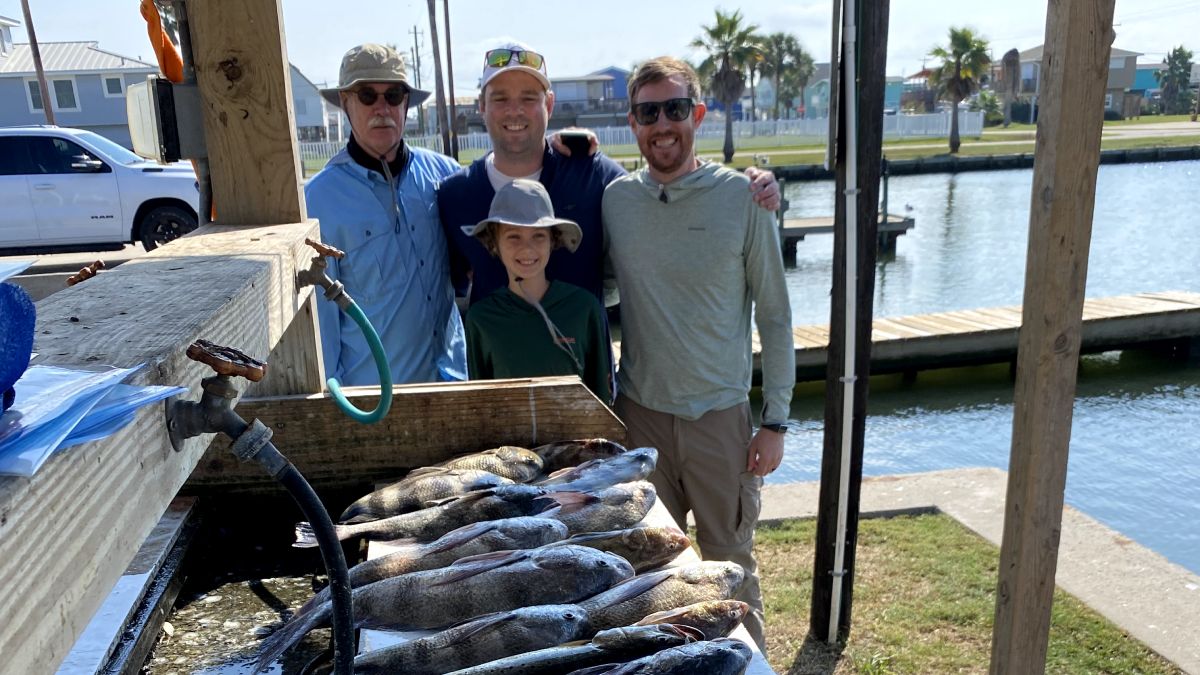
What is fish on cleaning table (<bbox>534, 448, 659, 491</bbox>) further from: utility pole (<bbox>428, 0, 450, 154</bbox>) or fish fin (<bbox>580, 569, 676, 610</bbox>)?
utility pole (<bbox>428, 0, 450, 154</bbox>)

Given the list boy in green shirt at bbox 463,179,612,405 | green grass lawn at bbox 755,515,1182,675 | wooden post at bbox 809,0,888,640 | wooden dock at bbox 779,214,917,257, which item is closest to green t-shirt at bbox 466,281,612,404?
boy in green shirt at bbox 463,179,612,405

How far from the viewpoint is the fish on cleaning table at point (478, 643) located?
175 centimetres

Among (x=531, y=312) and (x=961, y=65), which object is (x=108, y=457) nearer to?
(x=531, y=312)

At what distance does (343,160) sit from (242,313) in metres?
2.58

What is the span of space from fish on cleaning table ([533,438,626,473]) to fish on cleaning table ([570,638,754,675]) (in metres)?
1.00

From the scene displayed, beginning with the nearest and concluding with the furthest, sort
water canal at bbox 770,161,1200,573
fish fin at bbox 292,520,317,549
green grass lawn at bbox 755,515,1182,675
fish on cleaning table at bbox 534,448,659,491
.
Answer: fish fin at bbox 292,520,317,549 < fish on cleaning table at bbox 534,448,659,491 < green grass lawn at bbox 755,515,1182,675 < water canal at bbox 770,161,1200,573

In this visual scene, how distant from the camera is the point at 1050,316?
9.94ft

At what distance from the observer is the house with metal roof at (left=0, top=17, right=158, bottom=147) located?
44.8 meters

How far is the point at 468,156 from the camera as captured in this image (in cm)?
4938

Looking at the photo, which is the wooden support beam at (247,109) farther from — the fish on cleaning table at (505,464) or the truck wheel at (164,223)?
the truck wheel at (164,223)

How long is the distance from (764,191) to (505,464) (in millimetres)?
1798

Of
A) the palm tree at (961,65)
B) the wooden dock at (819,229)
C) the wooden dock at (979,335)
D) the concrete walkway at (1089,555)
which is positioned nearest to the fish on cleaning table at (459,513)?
the concrete walkway at (1089,555)

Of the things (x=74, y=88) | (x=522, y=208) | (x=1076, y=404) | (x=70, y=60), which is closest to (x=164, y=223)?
(x=522, y=208)

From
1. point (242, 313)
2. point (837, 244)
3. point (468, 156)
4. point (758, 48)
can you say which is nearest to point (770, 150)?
point (758, 48)
